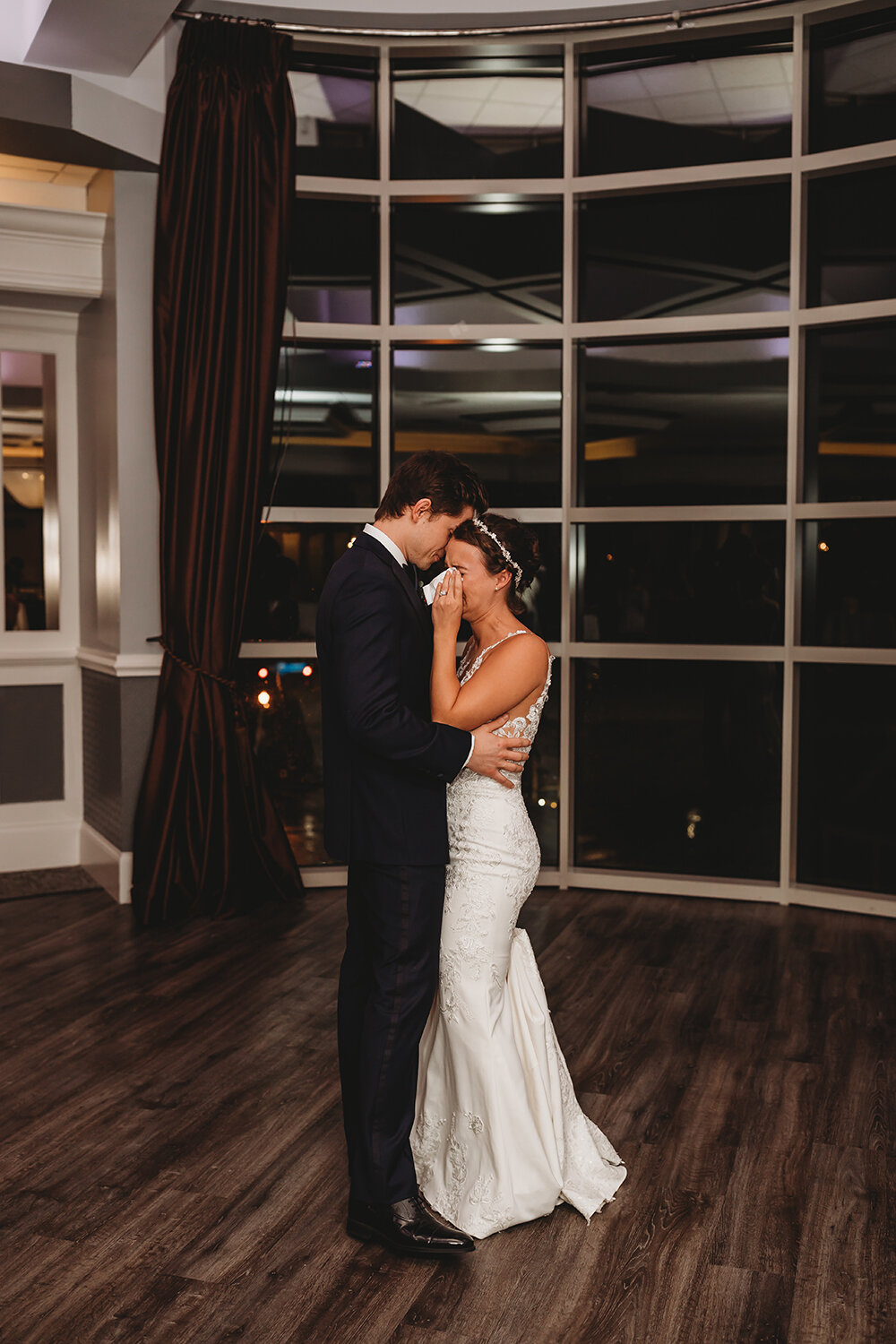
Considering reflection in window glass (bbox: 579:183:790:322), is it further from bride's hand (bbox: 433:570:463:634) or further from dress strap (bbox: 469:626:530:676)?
bride's hand (bbox: 433:570:463:634)

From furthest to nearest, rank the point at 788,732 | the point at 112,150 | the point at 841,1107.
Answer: the point at 788,732 < the point at 112,150 < the point at 841,1107

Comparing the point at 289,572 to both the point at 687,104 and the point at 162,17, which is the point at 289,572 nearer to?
the point at 162,17

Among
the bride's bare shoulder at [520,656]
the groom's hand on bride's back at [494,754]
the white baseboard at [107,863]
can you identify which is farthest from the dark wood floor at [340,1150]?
the bride's bare shoulder at [520,656]

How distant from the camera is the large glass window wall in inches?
191

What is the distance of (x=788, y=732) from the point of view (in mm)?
4957

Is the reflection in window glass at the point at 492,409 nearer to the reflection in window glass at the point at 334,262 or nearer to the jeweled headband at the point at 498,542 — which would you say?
the reflection in window glass at the point at 334,262

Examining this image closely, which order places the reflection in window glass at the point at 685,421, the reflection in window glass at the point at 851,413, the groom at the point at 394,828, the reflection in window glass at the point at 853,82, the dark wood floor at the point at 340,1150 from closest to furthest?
the dark wood floor at the point at 340,1150 → the groom at the point at 394,828 → the reflection in window glass at the point at 853,82 → the reflection in window glass at the point at 851,413 → the reflection in window glass at the point at 685,421

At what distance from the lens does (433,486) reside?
2.35 metres

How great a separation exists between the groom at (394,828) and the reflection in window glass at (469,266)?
3.05m

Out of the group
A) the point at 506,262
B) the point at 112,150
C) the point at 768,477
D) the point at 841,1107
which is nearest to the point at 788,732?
the point at 768,477

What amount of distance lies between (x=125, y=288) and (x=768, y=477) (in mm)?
2889

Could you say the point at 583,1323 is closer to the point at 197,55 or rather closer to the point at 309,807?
the point at 309,807

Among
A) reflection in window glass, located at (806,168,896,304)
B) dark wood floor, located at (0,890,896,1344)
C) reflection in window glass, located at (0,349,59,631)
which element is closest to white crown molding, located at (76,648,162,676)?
reflection in window glass, located at (0,349,59,631)

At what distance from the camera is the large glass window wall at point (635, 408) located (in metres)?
4.85
